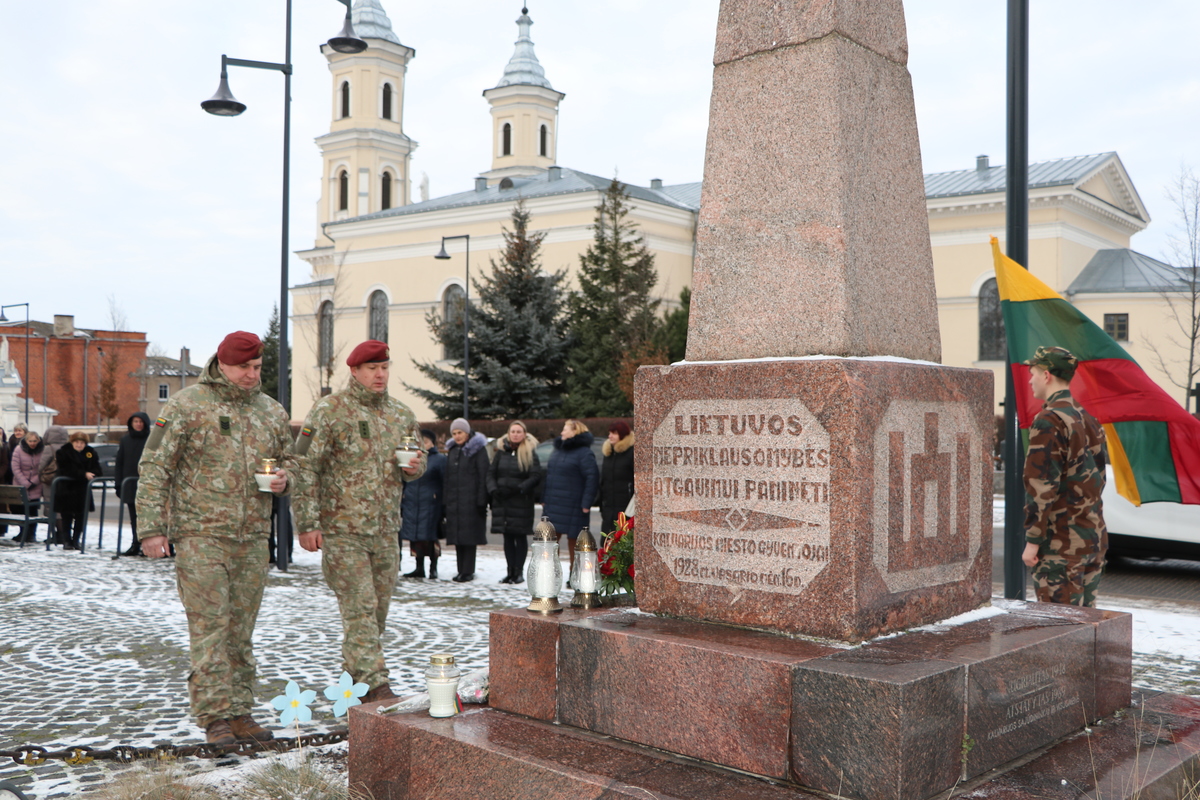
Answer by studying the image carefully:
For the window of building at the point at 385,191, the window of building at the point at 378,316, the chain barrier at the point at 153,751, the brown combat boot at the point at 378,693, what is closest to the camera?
the chain barrier at the point at 153,751

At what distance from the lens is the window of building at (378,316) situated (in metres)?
52.7

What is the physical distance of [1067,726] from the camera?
402cm

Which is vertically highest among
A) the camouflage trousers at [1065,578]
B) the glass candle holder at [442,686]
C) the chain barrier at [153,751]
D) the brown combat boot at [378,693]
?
the camouflage trousers at [1065,578]

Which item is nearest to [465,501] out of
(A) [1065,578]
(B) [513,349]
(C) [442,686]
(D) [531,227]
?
(A) [1065,578]

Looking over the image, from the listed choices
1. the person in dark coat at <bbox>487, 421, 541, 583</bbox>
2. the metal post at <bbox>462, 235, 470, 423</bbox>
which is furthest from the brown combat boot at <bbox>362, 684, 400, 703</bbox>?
the metal post at <bbox>462, 235, 470, 423</bbox>

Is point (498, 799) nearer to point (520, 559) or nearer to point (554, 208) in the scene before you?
point (520, 559)

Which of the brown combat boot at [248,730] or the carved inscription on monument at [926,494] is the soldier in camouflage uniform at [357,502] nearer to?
the brown combat boot at [248,730]

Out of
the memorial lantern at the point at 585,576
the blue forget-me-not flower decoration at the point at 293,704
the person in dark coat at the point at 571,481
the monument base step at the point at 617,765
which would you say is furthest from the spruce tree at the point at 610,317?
the monument base step at the point at 617,765

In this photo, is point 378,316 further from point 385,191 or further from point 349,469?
point 349,469

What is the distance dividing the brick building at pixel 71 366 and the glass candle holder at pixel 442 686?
68348mm

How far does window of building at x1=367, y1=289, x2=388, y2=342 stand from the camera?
5272 cm

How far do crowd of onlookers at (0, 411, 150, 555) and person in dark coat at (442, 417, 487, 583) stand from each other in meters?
4.13

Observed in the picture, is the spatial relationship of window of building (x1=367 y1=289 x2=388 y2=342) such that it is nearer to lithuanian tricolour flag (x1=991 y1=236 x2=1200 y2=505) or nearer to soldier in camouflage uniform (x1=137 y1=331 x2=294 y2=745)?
soldier in camouflage uniform (x1=137 y1=331 x2=294 y2=745)

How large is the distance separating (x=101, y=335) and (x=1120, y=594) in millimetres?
72220
